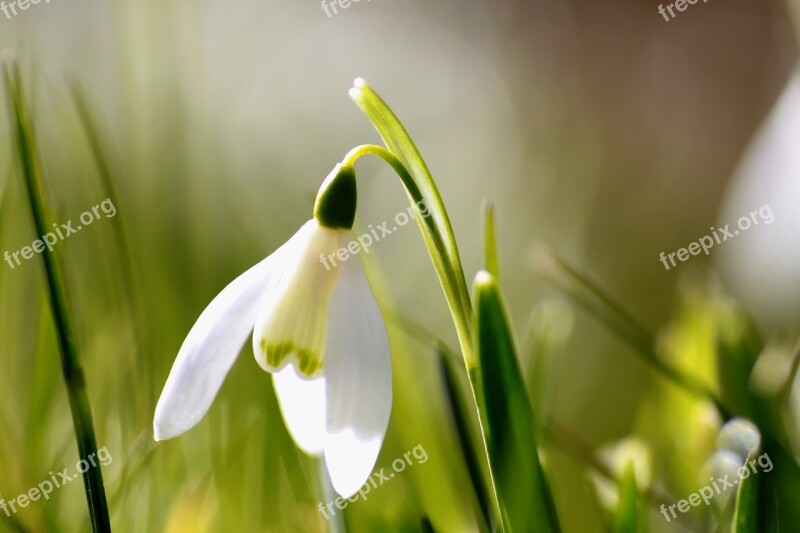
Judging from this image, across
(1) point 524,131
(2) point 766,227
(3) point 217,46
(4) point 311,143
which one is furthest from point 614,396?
(3) point 217,46

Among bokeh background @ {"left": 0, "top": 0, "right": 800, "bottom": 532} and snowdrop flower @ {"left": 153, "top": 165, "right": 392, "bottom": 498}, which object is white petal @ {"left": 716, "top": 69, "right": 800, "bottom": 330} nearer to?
bokeh background @ {"left": 0, "top": 0, "right": 800, "bottom": 532}

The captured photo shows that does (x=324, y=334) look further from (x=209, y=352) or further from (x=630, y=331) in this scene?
(x=630, y=331)

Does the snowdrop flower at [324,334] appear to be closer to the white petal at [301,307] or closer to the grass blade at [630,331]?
the white petal at [301,307]

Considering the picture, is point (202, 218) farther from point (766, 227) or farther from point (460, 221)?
point (460, 221)

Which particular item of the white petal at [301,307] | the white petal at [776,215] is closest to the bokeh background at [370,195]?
the white petal at [776,215]

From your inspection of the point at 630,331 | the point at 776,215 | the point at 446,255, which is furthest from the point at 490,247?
the point at 776,215

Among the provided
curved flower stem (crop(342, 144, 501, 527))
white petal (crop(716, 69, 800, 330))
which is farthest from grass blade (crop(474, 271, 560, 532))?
white petal (crop(716, 69, 800, 330))

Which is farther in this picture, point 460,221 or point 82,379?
point 460,221
